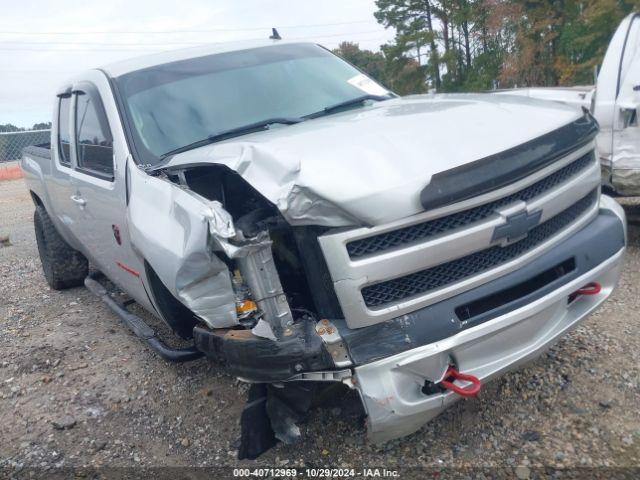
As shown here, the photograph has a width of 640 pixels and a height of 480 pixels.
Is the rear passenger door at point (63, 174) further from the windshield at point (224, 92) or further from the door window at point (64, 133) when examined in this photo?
the windshield at point (224, 92)

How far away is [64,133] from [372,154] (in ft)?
10.5

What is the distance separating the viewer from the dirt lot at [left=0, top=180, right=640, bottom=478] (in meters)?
2.67

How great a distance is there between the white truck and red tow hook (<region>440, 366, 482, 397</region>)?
9.75ft

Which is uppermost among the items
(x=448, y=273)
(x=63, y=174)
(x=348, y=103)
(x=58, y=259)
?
(x=348, y=103)

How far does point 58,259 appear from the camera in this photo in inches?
221

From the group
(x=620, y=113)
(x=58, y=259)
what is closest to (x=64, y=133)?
(x=58, y=259)

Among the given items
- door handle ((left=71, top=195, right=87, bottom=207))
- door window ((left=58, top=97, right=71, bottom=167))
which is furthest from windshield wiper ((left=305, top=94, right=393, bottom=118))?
door window ((left=58, top=97, right=71, bottom=167))

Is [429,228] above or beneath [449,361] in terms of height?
above

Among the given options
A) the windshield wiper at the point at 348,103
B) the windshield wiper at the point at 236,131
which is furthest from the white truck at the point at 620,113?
the windshield wiper at the point at 236,131

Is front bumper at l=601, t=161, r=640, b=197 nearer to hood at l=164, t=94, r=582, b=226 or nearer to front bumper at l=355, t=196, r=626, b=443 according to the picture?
hood at l=164, t=94, r=582, b=226

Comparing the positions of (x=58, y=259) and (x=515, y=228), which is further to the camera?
(x=58, y=259)

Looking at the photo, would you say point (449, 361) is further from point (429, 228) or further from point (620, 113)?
point (620, 113)

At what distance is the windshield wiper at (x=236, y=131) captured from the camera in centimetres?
321

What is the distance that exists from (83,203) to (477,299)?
8.75ft
